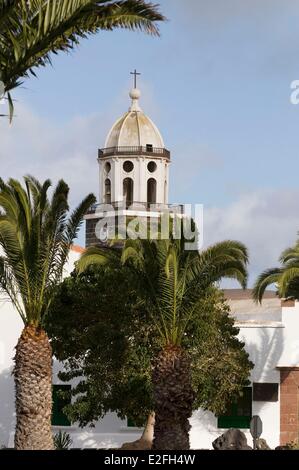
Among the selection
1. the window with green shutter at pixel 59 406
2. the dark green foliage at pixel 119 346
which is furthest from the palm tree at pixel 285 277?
the window with green shutter at pixel 59 406

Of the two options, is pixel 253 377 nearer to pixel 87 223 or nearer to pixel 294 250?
pixel 294 250

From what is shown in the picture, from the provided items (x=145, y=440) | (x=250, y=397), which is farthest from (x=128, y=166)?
(x=145, y=440)

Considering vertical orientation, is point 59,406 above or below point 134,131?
below

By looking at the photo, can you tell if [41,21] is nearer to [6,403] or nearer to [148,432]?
[148,432]

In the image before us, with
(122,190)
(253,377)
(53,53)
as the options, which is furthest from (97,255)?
(122,190)

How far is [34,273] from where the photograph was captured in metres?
25.0

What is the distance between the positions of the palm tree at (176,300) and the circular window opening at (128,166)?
110 feet

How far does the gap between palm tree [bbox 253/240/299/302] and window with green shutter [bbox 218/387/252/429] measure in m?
4.59

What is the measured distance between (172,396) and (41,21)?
13.0 metres

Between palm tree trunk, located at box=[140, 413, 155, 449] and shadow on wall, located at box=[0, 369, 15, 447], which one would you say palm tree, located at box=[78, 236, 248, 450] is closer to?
palm tree trunk, located at box=[140, 413, 155, 449]

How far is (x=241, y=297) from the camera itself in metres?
62.6

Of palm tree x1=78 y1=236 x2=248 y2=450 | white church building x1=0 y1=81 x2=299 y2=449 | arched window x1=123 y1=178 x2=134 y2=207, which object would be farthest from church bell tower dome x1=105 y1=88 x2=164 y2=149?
palm tree x1=78 y1=236 x2=248 y2=450

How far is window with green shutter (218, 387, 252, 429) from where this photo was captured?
3747cm
